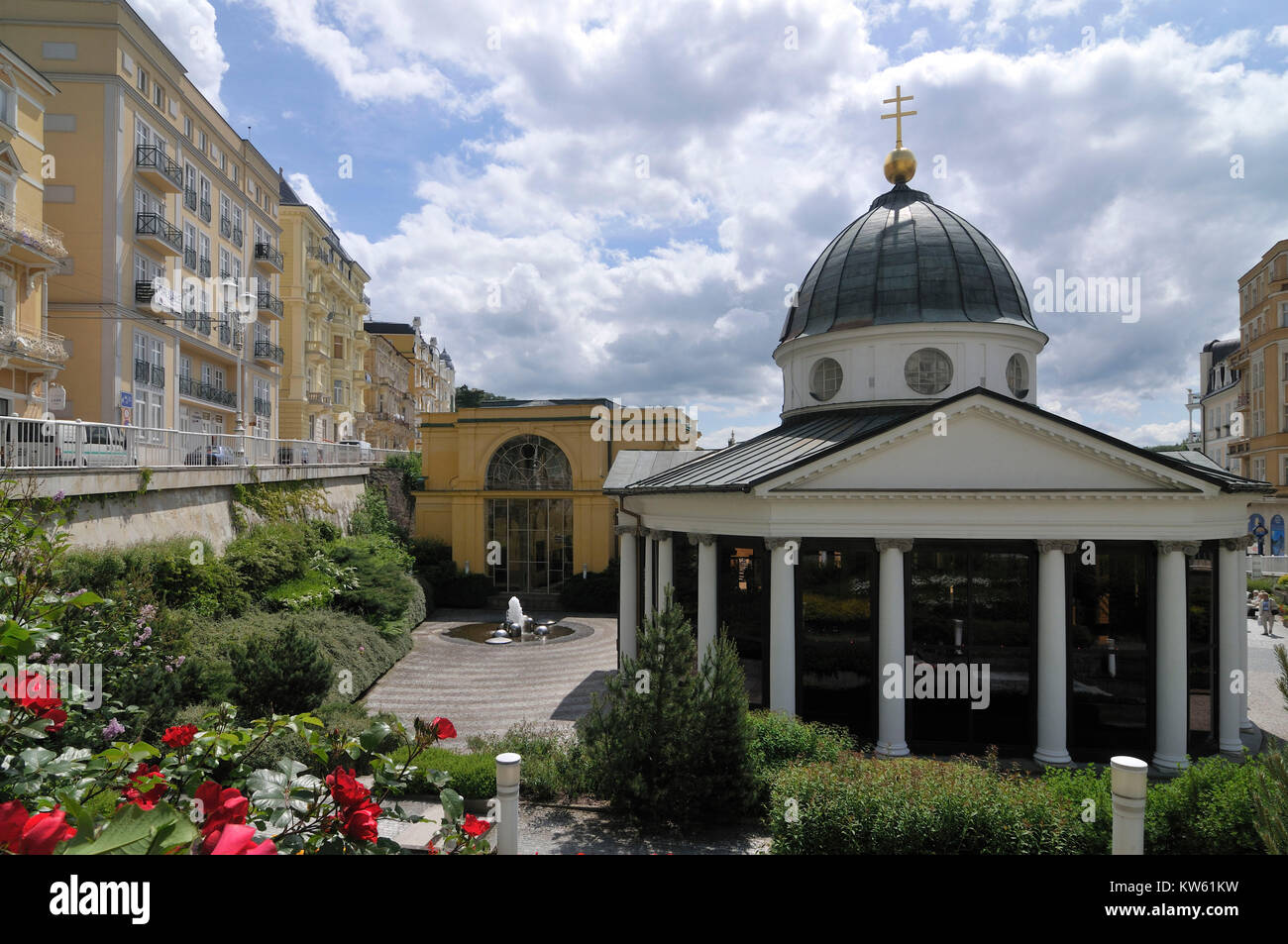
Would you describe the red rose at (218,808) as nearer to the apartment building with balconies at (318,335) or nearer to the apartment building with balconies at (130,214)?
the apartment building with balconies at (130,214)

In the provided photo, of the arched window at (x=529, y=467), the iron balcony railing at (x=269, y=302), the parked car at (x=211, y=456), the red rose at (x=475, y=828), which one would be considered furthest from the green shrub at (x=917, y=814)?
the iron balcony railing at (x=269, y=302)

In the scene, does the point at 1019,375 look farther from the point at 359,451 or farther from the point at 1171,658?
the point at 359,451

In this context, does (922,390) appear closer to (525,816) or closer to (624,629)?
(624,629)

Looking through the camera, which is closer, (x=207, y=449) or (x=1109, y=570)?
(x=1109, y=570)

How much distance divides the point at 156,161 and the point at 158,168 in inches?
26.6

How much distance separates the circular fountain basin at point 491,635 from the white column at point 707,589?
14.8 m

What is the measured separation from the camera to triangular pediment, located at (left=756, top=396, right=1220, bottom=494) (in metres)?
16.2

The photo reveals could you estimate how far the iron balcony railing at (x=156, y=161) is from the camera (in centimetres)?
3000

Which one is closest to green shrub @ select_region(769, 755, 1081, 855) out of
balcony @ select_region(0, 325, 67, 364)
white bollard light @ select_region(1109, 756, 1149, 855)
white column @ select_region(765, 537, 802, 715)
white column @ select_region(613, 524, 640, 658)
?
white bollard light @ select_region(1109, 756, 1149, 855)

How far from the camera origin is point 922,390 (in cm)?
2220

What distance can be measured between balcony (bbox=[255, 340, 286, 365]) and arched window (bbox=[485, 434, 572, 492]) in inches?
569

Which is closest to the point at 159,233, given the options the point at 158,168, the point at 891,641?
the point at 158,168
